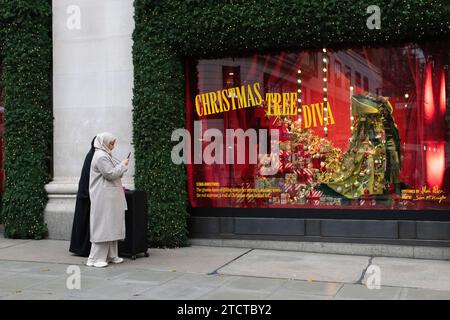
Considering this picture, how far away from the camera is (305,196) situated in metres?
9.51

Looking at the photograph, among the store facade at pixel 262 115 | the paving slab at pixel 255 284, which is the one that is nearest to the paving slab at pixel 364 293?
the paving slab at pixel 255 284

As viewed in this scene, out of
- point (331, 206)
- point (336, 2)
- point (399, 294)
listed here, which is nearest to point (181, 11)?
point (336, 2)

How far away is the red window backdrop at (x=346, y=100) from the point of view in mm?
8750

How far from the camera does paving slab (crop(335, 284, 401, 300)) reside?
20.2 feet

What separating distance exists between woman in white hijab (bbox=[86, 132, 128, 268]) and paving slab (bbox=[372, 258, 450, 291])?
11.8ft

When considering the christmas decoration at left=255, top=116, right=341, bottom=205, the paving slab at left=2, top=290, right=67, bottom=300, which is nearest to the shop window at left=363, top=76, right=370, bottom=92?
the christmas decoration at left=255, top=116, right=341, bottom=205

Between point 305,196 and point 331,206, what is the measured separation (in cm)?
48

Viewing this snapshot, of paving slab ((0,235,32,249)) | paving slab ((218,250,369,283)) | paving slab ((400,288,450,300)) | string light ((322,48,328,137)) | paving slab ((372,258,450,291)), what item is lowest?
paving slab ((372,258,450,291))

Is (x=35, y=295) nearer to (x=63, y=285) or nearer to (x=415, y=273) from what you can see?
(x=63, y=285)

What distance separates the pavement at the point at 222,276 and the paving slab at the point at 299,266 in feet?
0.04

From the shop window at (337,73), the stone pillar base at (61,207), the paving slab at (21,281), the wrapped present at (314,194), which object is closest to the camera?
the paving slab at (21,281)

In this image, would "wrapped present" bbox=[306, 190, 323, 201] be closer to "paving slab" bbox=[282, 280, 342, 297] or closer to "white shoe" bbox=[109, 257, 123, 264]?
"paving slab" bbox=[282, 280, 342, 297]

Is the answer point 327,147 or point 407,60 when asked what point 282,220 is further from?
point 407,60

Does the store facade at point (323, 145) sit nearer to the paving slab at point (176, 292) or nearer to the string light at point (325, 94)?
the string light at point (325, 94)
